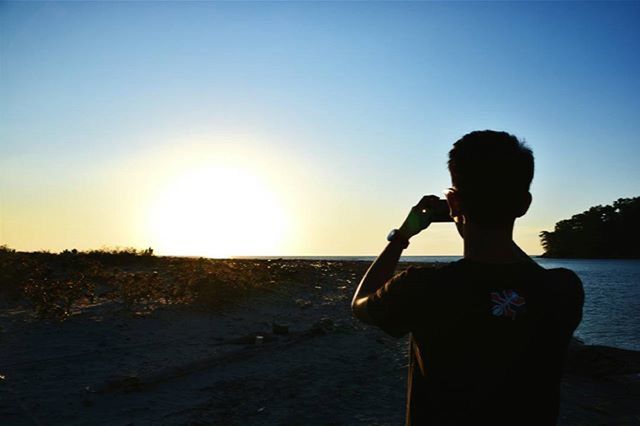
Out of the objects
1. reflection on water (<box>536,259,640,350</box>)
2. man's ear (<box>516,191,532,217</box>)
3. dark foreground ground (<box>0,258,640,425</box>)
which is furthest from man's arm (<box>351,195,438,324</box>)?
reflection on water (<box>536,259,640,350</box>)

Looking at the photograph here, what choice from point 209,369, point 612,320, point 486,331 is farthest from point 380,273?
point 612,320

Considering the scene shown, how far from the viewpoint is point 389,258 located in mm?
1991

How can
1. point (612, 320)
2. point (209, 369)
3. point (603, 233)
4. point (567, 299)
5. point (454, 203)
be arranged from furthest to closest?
point (603, 233) < point (612, 320) < point (209, 369) < point (454, 203) < point (567, 299)

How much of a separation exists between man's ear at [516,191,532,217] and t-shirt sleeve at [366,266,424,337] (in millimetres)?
471

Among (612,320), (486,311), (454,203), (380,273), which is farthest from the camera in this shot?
(612,320)

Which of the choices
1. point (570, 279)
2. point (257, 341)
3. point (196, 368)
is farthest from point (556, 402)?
point (257, 341)

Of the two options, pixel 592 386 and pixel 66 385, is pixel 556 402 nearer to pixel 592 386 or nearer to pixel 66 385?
pixel 66 385

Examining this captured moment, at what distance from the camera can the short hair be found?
178 centimetres

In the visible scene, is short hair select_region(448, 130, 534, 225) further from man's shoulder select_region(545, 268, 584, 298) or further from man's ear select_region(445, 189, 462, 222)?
man's shoulder select_region(545, 268, 584, 298)

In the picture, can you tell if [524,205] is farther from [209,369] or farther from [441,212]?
[209,369]

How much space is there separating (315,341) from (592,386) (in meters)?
4.67

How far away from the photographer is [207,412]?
507cm

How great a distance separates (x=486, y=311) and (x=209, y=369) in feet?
19.5

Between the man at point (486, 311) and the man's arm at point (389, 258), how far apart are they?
100mm
